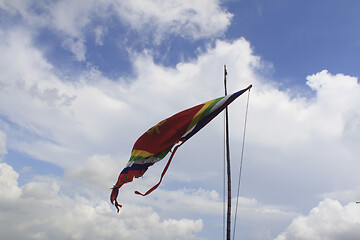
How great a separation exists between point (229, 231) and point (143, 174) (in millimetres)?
7400

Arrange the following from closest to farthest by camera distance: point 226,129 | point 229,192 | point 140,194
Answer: point 140,194 < point 229,192 < point 226,129

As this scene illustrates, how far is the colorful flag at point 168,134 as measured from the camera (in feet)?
75.5

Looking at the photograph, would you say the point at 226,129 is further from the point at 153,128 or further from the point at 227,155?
the point at 153,128

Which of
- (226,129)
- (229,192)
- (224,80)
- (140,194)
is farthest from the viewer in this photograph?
(224,80)

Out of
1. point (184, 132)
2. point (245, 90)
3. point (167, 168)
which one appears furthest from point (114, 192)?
point (245, 90)

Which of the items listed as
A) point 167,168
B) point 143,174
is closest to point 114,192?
point 143,174

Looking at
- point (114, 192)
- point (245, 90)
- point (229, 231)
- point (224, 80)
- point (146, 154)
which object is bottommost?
point (229, 231)

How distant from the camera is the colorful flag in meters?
23.0

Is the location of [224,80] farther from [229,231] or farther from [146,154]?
[229,231]

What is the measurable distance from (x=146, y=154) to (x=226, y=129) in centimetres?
657

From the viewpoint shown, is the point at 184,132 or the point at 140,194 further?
the point at 184,132

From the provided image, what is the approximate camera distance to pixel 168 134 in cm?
2325

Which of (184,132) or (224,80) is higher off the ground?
(224,80)

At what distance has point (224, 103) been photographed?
22.9 metres
